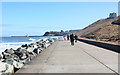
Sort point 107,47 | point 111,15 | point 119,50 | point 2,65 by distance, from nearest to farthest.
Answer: point 2,65, point 119,50, point 107,47, point 111,15

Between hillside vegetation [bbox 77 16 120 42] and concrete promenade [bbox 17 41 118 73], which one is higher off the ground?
hillside vegetation [bbox 77 16 120 42]

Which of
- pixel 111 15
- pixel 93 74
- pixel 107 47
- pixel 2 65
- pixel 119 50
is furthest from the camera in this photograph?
pixel 111 15

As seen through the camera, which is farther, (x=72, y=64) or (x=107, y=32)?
(x=107, y=32)

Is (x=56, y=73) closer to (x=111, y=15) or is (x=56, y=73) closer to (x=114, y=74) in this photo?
(x=114, y=74)

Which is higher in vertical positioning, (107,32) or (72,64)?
(107,32)

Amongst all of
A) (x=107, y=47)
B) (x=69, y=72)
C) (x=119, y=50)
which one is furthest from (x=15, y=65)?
(x=107, y=47)

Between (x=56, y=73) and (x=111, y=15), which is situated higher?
(x=111, y=15)

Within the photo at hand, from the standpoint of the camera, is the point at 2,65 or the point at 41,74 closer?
the point at 41,74

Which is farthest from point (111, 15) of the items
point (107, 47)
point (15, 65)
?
point (15, 65)

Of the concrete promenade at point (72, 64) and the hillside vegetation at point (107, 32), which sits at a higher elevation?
the hillside vegetation at point (107, 32)

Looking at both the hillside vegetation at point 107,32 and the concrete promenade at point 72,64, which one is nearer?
the concrete promenade at point 72,64

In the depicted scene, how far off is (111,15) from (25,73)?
137m

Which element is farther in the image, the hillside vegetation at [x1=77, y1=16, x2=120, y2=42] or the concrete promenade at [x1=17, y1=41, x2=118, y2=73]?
the hillside vegetation at [x1=77, y1=16, x2=120, y2=42]

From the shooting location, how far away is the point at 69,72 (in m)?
7.35
